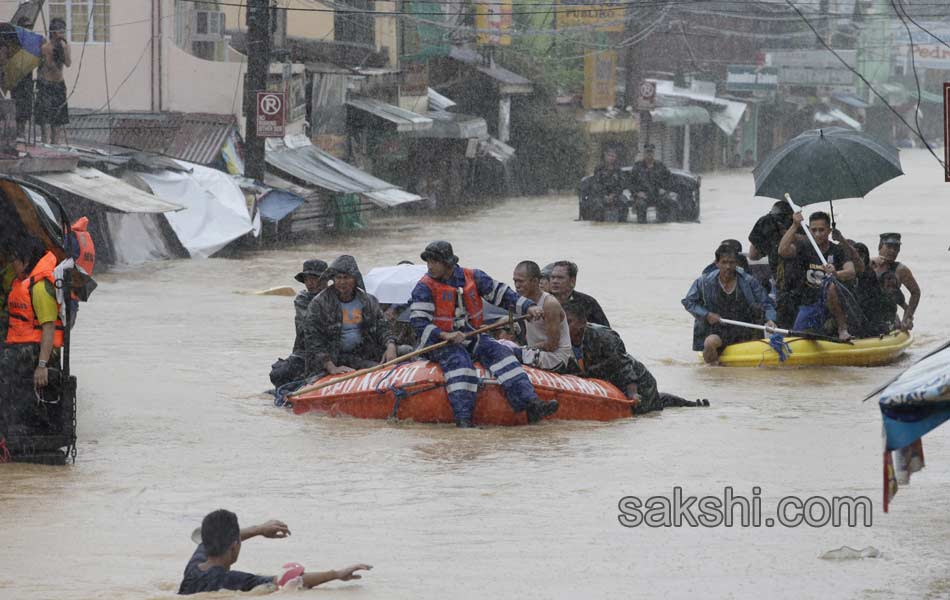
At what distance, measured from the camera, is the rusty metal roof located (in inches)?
1136

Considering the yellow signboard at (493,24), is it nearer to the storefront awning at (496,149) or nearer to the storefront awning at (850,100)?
the storefront awning at (496,149)

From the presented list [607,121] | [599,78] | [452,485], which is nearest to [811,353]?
[452,485]

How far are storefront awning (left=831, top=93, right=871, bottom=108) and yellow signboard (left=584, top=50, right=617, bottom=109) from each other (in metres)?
33.0

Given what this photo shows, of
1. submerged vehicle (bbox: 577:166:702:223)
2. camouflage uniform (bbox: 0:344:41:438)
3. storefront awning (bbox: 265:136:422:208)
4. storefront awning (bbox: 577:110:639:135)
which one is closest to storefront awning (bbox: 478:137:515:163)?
storefront awning (bbox: 577:110:639:135)

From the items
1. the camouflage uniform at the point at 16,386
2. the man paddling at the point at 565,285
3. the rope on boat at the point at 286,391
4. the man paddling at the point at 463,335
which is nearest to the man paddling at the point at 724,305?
the man paddling at the point at 565,285

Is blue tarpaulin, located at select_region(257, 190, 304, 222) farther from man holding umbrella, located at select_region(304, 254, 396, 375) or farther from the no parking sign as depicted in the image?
man holding umbrella, located at select_region(304, 254, 396, 375)

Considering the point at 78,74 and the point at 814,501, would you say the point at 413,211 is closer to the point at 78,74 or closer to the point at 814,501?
the point at 78,74

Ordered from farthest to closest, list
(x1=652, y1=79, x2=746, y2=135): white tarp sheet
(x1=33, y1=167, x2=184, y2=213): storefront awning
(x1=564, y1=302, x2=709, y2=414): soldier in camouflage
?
(x1=652, y1=79, x2=746, y2=135): white tarp sheet, (x1=33, y1=167, x2=184, y2=213): storefront awning, (x1=564, y1=302, x2=709, y2=414): soldier in camouflage

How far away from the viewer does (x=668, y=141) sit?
5984 centimetres

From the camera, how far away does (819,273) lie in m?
15.1

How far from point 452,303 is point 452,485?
2.03m
